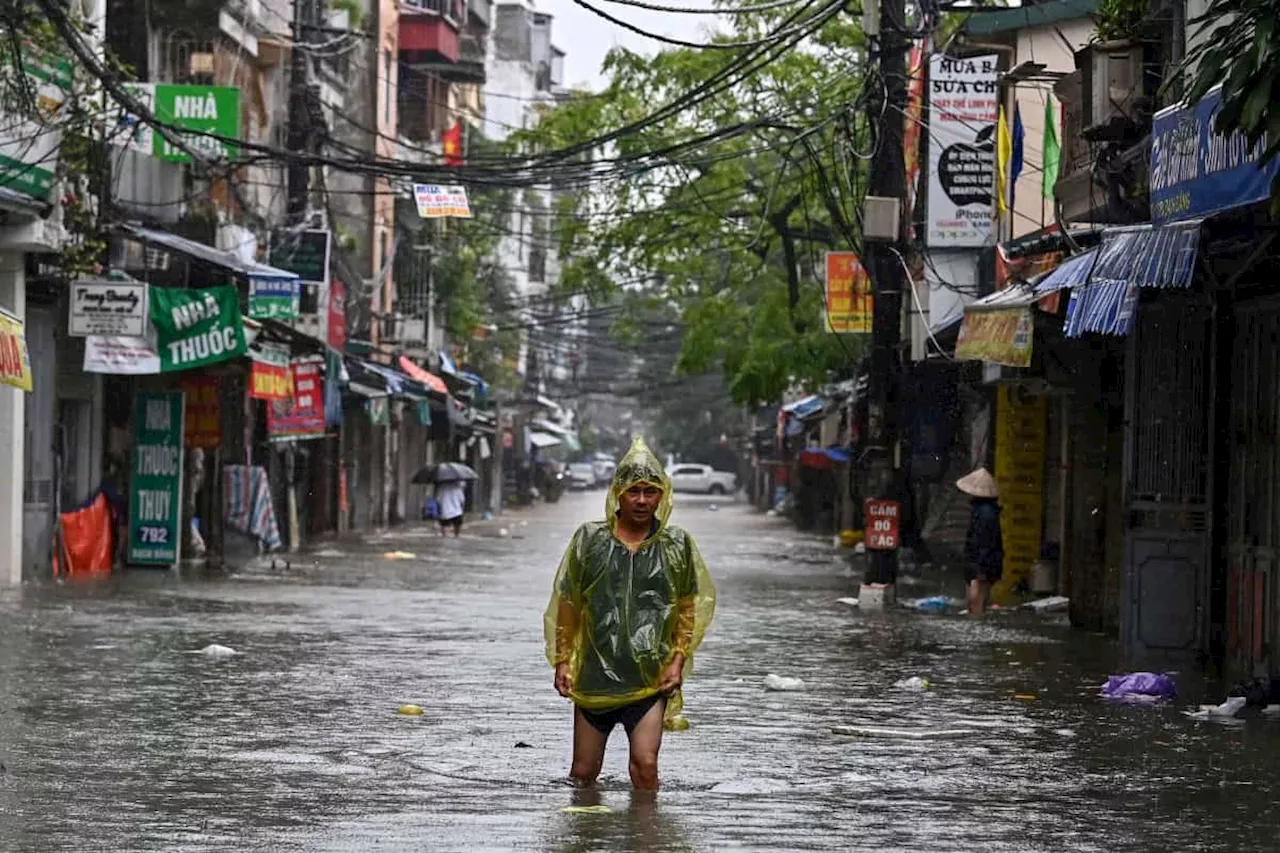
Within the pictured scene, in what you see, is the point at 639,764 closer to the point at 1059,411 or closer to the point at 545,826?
the point at 545,826

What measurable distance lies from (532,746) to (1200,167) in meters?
5.10

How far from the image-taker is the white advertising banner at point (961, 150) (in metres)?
29.1

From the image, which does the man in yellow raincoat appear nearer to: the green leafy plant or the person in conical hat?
the green leafy plant

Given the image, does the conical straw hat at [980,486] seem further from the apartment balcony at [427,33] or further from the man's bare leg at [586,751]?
the apartment balcony at [427,33]

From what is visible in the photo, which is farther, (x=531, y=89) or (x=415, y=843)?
(x=531, y=89)

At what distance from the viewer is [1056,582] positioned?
1130 inches

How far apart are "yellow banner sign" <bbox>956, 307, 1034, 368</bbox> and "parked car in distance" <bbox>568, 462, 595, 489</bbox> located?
90074 millimetres

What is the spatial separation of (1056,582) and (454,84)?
1698 inches

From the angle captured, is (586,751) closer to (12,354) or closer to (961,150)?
(12,354)

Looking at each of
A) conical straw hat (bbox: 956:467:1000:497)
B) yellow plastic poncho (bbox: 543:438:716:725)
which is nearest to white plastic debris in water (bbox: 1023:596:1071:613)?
conical straw hat (bbox: 956:467:1000:497)

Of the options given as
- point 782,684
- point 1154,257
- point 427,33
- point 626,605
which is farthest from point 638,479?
point 427,33

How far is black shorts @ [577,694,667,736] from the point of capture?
10383 mm

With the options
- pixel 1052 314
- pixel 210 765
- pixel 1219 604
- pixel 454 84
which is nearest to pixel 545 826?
pixel 210 765

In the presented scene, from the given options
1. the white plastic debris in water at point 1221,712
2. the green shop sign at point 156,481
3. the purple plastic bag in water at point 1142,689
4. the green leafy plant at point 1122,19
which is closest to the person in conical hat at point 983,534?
the green leafy plant at point 1122,19
